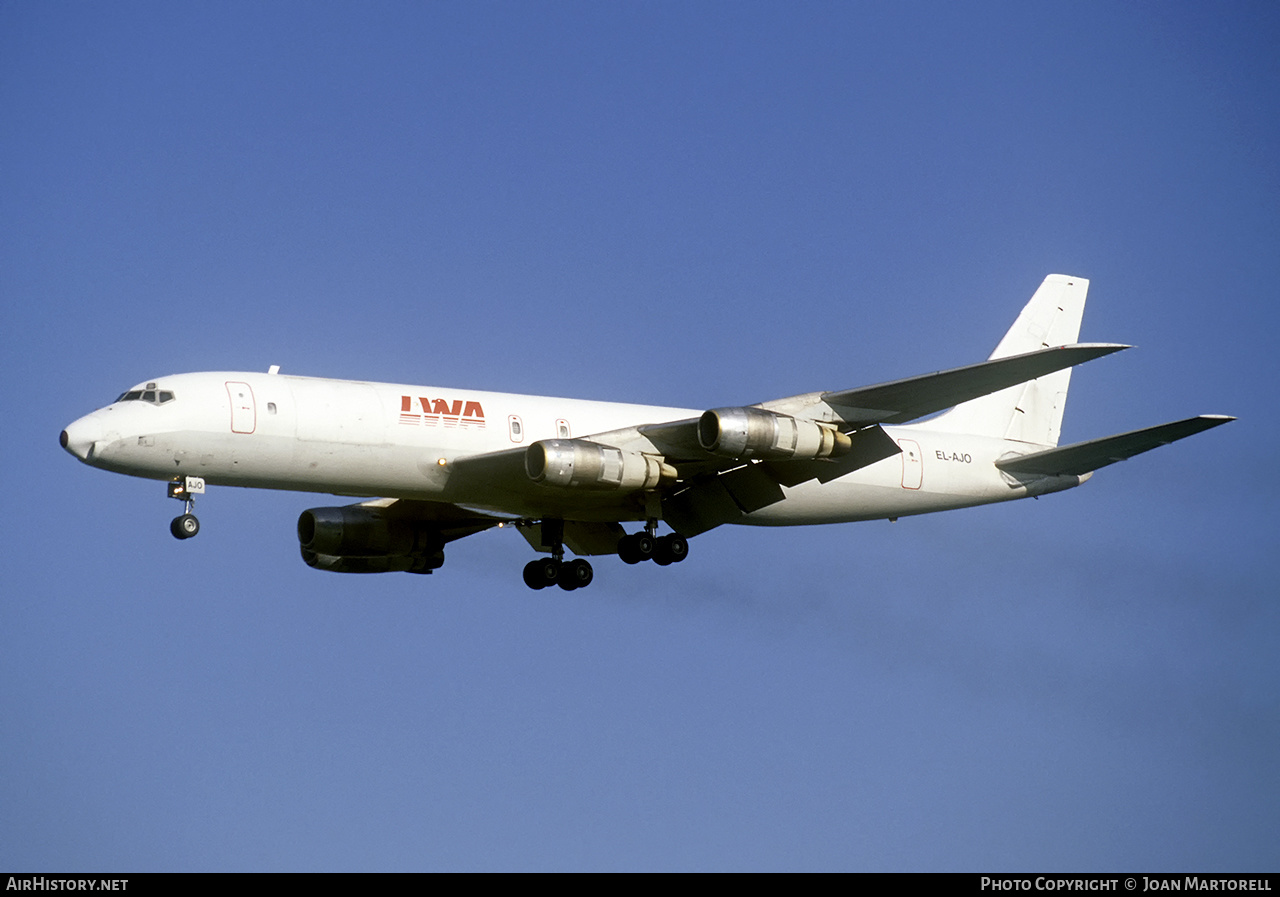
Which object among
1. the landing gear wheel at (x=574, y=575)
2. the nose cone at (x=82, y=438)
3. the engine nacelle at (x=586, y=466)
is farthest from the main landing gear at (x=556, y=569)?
the nose cone at (x=82, y=438)

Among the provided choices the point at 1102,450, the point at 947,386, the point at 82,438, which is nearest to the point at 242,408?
the point at 82,438

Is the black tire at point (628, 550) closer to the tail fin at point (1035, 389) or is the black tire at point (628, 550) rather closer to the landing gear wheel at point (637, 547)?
the landing gear wheel at point (637, 547)

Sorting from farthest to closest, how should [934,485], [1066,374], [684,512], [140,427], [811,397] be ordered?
1. [1066,374]
2. [934,485]
3. [684,512]
4. [811,397]
5. [140,427]

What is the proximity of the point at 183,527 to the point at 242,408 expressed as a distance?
309 cm

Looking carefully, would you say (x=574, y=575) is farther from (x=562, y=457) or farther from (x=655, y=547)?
(x=562, y=457)

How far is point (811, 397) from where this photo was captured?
40.1 metres

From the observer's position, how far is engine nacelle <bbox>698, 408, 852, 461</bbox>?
38.4 metres

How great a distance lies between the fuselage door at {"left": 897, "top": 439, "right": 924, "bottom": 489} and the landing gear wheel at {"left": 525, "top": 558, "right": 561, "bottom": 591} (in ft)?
33.1

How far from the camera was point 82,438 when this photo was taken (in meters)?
36.8

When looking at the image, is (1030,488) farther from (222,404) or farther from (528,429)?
(222,404)

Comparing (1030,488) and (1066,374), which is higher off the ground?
(1066,374)
